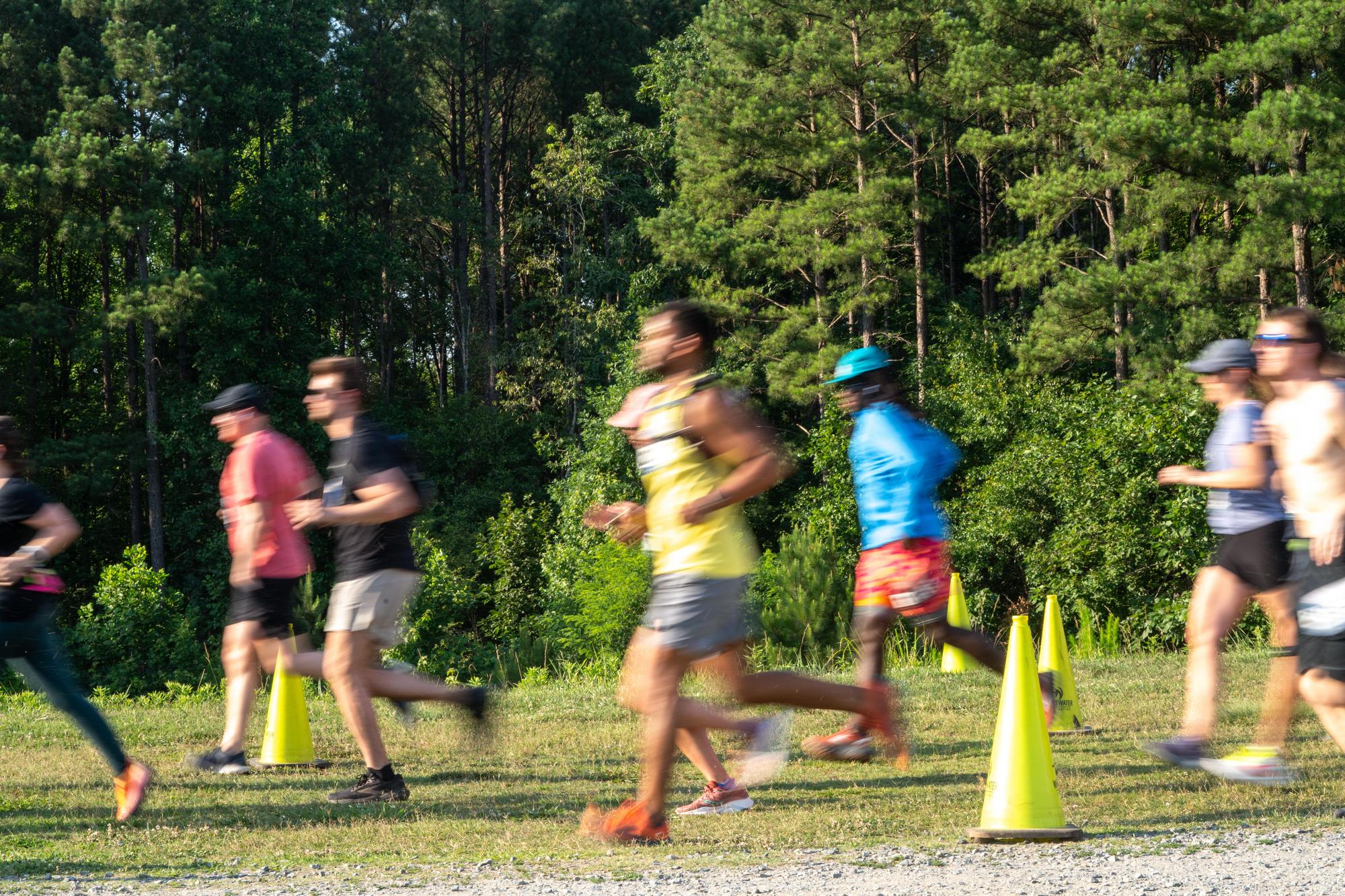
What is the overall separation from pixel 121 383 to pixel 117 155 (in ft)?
25.5

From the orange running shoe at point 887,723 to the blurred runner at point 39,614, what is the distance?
3.22 meters

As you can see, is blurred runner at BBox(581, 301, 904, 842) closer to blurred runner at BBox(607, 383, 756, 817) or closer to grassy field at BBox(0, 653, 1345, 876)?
grassy field at BBox(0, 653, 1345, 876)

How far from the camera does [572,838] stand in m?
5.59

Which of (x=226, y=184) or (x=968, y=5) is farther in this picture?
(x=226, y=184)

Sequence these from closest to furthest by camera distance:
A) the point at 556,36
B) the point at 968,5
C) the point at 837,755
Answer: the point at 837,755, the point at 968,5, the point at 556,36

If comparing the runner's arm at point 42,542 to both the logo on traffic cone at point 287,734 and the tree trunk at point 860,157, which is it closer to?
the logo on traffic cone at point 287,734

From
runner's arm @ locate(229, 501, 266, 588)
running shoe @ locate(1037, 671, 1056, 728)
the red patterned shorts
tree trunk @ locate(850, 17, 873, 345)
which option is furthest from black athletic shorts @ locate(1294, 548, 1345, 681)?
tree trunk @ locate(850, 17, 873, 345)

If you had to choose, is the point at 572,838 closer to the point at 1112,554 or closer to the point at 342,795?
the point at 342,795

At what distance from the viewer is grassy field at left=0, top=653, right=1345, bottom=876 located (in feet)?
17.6

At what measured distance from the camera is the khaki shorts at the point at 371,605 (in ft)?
20.4

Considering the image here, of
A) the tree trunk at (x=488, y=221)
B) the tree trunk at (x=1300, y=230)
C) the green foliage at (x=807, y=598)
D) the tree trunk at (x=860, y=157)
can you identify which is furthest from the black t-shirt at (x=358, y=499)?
the tree trunk at (x=488, y=221)

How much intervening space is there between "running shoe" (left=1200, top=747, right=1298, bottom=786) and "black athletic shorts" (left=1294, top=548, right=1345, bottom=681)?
79 cm

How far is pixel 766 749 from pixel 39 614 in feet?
10.7

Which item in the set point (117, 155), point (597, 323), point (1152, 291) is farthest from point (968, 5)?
point (117, 155)
